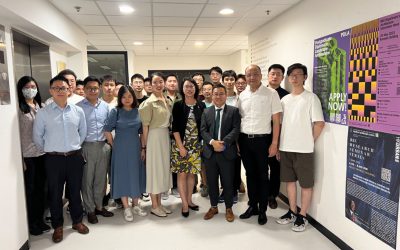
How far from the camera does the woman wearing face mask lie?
9.11 feet

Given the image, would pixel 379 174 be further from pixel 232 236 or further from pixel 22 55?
pixel 22 55

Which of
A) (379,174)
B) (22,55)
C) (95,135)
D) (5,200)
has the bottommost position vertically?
(5,200)

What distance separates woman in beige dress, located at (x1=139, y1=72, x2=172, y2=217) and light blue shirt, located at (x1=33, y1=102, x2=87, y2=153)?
71cm

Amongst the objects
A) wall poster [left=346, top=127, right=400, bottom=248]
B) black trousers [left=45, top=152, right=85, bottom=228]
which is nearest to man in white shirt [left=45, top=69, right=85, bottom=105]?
black trousers [left=45, top=152, right=85, bottom=228]

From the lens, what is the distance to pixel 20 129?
275cm

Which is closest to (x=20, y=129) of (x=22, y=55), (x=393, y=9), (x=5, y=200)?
(x=5, y=200)

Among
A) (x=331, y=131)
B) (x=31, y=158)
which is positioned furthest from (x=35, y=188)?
(x=331, y=131)

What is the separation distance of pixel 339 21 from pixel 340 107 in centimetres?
80

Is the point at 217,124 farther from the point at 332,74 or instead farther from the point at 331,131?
the point at 332,74

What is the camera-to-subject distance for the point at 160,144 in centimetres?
326

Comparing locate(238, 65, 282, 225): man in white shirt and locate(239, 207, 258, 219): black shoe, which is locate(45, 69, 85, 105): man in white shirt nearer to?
locate(238, 65, 282, 225): man in white shirt

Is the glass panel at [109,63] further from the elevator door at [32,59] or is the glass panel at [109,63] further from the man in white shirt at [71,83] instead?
the man in white shirt at [71,83]

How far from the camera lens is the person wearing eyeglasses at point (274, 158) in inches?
138

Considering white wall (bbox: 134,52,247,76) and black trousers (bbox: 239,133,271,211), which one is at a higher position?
white wall (bbox: 134,52,247,76)
